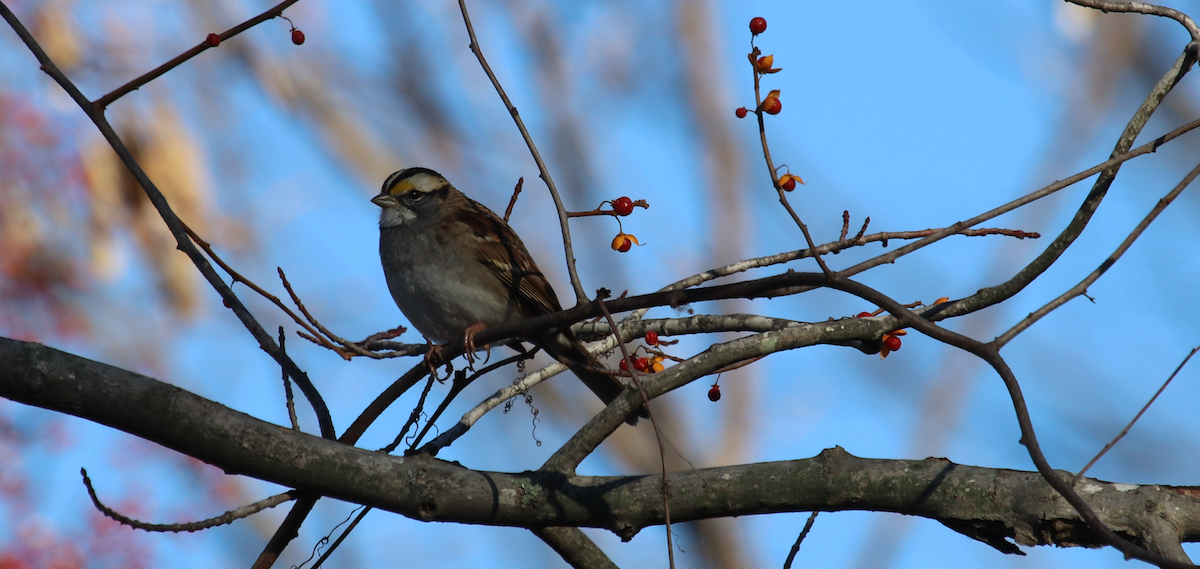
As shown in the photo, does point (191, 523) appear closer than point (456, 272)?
Yes

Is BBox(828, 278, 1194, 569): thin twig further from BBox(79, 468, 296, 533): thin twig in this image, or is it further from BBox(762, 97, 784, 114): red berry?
BBox(79, 468, 296, 533): thin twig

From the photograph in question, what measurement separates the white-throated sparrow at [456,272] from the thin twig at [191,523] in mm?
1727

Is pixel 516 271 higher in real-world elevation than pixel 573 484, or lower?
higher

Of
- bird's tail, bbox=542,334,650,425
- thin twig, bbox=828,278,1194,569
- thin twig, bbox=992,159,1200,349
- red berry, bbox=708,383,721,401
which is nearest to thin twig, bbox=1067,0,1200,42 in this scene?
thin twig, bbox=992,159,1200,349

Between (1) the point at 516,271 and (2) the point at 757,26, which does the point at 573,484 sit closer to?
(2) the point at 757,26

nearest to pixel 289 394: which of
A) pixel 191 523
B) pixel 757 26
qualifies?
pixel 191 523

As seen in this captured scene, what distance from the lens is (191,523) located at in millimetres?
3367

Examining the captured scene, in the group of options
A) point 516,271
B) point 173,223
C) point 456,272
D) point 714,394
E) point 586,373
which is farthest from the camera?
point 516,271

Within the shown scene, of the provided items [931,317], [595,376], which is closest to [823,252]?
[931,317]

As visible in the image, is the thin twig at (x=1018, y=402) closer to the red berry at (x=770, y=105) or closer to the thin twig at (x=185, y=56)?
the red berry at (x=770, y=105)

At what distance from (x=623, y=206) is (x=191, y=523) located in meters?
1.85

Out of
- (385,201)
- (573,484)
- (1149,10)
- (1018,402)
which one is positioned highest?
(385,201)

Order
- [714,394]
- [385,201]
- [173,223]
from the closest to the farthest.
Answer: [173,223]
[714,394]
[385,201]

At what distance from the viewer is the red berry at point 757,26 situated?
138 inches
